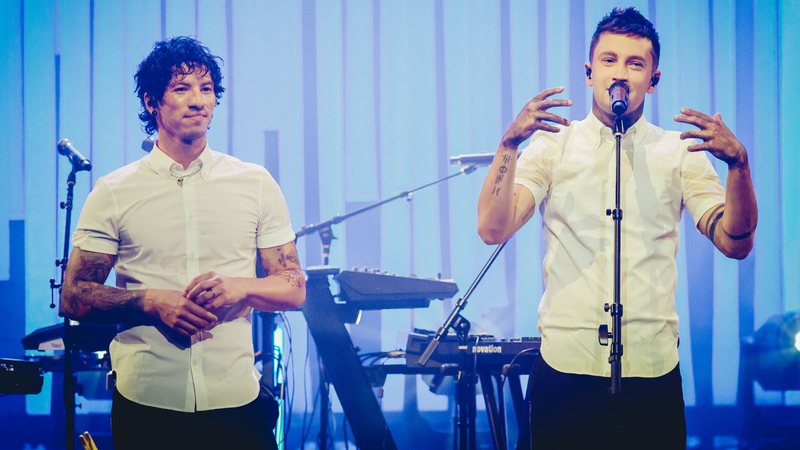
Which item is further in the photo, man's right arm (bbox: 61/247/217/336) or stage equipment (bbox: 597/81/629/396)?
man's right arm (bbox: 61/247/217/336)

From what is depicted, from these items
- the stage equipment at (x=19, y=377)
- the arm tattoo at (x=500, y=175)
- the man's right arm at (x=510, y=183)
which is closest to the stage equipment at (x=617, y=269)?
the man's right arm at (x=510, y=183)

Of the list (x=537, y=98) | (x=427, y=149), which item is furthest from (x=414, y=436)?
(x=537, y=98)

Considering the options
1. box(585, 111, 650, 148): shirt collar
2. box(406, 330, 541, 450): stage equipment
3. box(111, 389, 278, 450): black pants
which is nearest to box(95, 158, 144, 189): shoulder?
box(111, 389, 278, 450): black pants

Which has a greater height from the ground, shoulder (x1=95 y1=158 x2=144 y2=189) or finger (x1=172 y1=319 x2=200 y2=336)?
shoulder (x1=95 y1=158 x2=144 y2=189)

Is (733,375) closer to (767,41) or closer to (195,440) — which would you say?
(767,41)

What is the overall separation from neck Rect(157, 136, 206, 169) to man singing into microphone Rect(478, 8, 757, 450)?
0.97 metres

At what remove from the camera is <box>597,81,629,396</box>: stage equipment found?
2006 mm

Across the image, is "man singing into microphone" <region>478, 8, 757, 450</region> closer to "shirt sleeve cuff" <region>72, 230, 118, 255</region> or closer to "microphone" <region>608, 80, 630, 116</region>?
"microphone" <region>608, 80, 630, 116</region>

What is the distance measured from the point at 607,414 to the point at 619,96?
848mm

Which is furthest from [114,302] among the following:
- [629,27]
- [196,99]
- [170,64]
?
[629,27]

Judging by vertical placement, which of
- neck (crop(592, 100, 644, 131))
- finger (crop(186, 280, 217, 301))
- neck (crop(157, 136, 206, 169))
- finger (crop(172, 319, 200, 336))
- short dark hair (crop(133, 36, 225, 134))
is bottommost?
finger (crop(172, 319, 200, 336))

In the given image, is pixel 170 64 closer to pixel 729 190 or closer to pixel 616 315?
pixel 616 315

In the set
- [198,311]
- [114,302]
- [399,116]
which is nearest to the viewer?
[198,311]

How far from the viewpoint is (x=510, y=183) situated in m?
2.17
